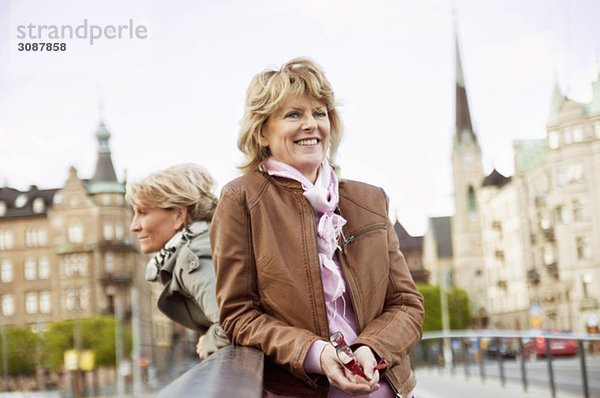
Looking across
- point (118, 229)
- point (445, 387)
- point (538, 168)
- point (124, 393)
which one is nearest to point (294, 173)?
point (445, 387)

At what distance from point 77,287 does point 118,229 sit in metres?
4.79

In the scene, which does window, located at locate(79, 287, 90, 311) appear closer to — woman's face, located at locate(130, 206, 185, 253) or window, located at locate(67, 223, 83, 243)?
window, located at locate(67, 223, 83, 243)

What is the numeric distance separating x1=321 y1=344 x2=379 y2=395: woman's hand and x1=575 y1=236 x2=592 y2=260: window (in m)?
38.6

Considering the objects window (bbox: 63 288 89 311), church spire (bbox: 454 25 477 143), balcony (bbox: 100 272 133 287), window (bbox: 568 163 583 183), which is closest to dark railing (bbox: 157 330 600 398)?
window (bbox: 568 163 583 183)

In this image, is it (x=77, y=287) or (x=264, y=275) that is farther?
(x=77, y=287)

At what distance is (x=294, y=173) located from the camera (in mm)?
1584

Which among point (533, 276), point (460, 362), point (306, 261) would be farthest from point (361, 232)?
point (533, 276)

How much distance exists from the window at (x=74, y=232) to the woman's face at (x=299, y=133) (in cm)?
6785

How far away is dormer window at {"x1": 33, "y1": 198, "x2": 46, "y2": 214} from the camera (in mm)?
69188

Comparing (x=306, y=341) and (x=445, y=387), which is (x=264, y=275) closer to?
(x=306, y=341)

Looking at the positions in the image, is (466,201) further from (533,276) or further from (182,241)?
(182,241)

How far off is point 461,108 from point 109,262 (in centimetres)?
3176

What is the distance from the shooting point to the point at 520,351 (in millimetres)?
6297

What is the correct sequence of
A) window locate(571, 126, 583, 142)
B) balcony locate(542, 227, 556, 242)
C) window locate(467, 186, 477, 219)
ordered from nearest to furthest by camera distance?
window locate(571, 126, 583, 142) < balcony locate(542, 227, 556, 242) < window locate(467, 186, 477, 219)
